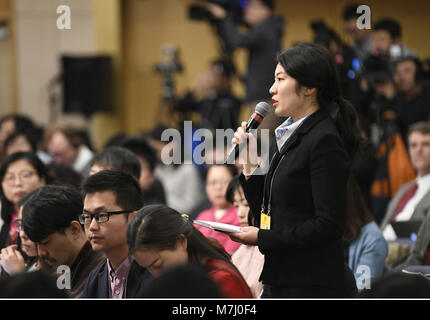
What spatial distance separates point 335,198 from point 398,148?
2389mm

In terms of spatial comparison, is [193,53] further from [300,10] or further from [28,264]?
[28,264]

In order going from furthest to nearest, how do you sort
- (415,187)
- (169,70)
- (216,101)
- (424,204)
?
1. (169,70)
2. (216,101)
3. (415,187)
4. (424,204)

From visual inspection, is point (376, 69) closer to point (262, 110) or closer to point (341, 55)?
point (341, 55)

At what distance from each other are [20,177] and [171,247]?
4.28 feet

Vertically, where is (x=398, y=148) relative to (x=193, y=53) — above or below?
below

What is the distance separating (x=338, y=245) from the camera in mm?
1922

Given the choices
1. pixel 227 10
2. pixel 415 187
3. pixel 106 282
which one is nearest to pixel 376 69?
pixel 415 187

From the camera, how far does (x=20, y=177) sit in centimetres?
304

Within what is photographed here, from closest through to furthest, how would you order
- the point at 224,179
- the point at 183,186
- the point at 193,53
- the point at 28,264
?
the point at 28,264 < the point at 224,179 < the point at 183,186 < the point at 193,53

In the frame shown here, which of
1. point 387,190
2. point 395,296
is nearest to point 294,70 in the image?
point 395,296

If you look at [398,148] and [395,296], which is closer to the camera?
[395,296]

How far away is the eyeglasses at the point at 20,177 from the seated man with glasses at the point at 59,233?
0.71 m

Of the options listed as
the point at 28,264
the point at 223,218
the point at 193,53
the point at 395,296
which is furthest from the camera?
the point at 193,53

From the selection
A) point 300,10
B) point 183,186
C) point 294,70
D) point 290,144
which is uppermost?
point 300,10
